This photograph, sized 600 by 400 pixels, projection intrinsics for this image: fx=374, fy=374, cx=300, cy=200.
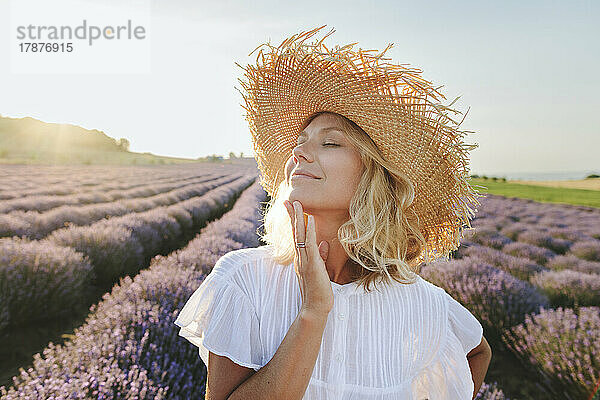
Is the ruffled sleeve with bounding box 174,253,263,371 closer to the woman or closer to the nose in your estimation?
the woman

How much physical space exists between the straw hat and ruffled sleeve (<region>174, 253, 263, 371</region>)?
68 centimetres

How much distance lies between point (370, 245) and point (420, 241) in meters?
0.29

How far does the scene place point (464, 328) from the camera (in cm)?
136

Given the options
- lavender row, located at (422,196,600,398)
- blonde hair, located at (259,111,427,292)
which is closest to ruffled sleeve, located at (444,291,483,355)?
blonde hair, located at (259,111,427,292)

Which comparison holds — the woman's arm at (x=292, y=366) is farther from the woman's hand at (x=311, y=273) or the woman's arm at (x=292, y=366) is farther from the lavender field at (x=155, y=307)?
the lavender field at (x=155, y=307)

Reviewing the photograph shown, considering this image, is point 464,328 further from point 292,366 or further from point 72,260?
point 72,260

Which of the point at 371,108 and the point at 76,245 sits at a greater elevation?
the point at 371,108

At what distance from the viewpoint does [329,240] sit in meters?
1.42

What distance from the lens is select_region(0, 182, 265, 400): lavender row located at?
1.84 m

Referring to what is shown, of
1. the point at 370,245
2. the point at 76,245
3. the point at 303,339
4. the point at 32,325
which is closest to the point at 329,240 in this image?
the point at 370,245

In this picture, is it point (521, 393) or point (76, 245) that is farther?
point (76, 245)

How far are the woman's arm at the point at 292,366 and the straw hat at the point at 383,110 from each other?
0.70m

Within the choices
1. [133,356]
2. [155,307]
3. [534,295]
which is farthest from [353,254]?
[534,295]

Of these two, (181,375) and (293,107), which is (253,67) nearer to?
(293,107)
